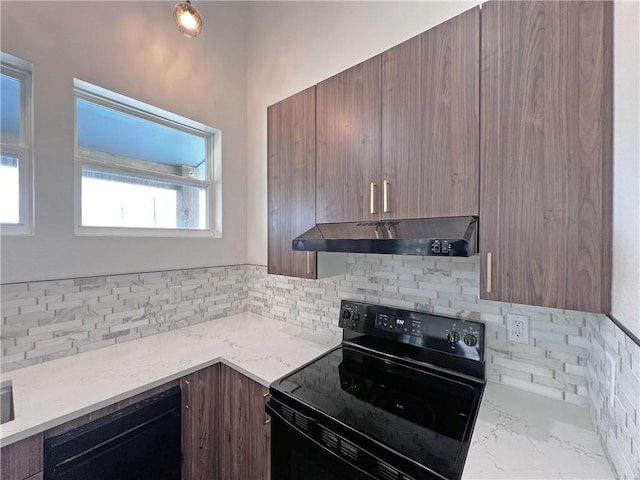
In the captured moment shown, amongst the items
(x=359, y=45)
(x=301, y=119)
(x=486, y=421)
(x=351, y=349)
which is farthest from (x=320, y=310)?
(x=359, y=45)

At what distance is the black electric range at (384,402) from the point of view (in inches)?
33.2

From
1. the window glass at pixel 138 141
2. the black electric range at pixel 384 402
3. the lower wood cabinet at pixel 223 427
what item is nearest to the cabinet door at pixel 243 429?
the lower wood cabinet at pixel 223 427

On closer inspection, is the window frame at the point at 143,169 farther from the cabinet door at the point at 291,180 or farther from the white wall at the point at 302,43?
the cabinet door at the point at 291,180

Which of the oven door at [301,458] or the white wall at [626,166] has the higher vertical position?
the white wall at [626,166]

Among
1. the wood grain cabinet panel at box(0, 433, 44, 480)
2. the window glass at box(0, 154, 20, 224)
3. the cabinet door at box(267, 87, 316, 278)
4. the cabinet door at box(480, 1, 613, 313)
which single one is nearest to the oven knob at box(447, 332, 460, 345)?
the cabinet door at box(480, 1, 613, 313)

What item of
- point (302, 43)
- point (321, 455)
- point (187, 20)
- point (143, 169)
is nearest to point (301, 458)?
point (321, 455)

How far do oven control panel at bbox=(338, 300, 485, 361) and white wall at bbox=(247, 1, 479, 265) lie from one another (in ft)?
3.09

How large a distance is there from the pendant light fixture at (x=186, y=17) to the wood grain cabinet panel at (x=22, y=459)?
1.93 meters

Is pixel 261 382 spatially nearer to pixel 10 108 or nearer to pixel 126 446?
pixel 126 446

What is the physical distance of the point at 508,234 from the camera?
92 centimetres

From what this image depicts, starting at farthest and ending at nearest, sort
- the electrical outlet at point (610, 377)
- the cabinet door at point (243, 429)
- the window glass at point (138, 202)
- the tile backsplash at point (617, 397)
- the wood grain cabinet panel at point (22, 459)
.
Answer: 1. the window glass at point (138, 202)
2. the cabinet door at point (243, 429)
3. the wood grain cabinet panel at point (22, 459)
4. the electrical outlet at point (610, 377)
5. the tile backsplash at point (617, 397)

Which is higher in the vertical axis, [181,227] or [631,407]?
[181,227]

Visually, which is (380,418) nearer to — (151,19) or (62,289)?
(62,289)

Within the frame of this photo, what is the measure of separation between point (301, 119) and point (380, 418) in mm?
1449
